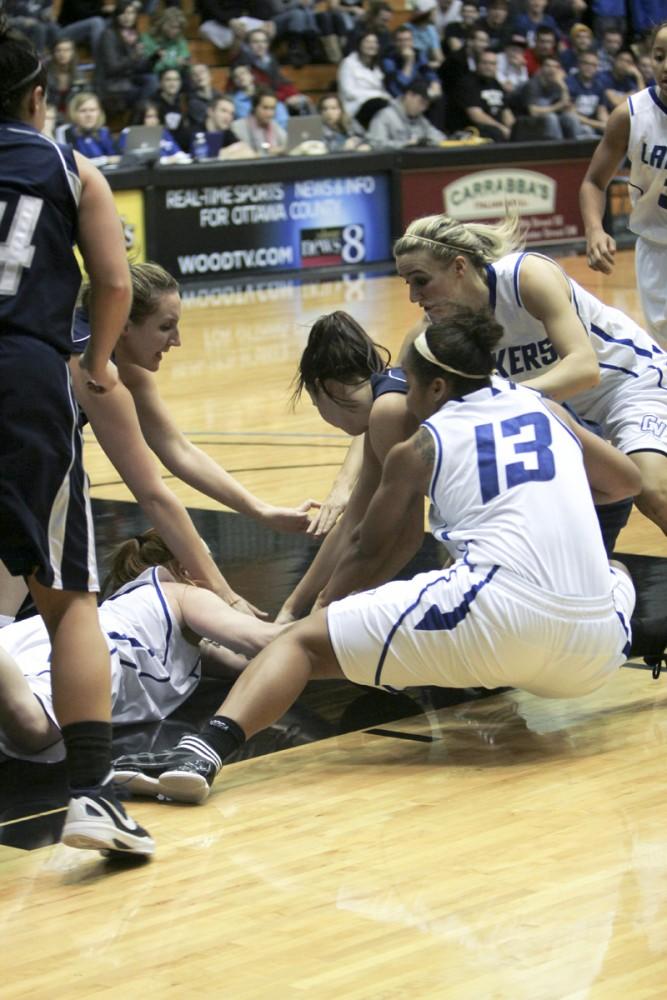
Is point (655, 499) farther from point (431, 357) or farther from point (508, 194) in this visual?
point (508, 194)

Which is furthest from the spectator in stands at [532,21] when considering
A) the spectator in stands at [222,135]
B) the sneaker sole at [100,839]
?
the sneaker sole at [100,839]

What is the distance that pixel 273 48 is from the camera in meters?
18.4

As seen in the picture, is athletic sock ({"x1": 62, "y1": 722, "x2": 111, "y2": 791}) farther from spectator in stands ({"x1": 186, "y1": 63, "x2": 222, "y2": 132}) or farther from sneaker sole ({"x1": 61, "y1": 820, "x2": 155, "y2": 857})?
spectator in stands ({"x1": 186, "y1": 63, "x2": 222, "y2": 132})

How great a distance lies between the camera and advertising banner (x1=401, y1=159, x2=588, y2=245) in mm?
16109

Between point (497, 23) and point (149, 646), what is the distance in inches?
658

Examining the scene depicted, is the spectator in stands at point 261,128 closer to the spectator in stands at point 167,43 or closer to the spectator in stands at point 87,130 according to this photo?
the spectator in stands at point 167,43

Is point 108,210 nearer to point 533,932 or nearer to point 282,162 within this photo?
point 533,932

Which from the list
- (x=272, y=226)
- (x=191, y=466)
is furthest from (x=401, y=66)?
(x=191, y=466)

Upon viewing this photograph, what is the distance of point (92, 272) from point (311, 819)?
116cm

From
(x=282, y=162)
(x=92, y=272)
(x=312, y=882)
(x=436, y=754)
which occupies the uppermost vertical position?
(x=92, y=272)

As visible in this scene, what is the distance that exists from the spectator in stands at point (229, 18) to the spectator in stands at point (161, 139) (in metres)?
2.23

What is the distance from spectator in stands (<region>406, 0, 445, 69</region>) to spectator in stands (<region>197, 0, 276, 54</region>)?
171 cm

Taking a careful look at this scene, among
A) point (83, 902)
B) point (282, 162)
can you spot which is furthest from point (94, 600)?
point (282, 162)

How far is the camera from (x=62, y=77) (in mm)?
14875
